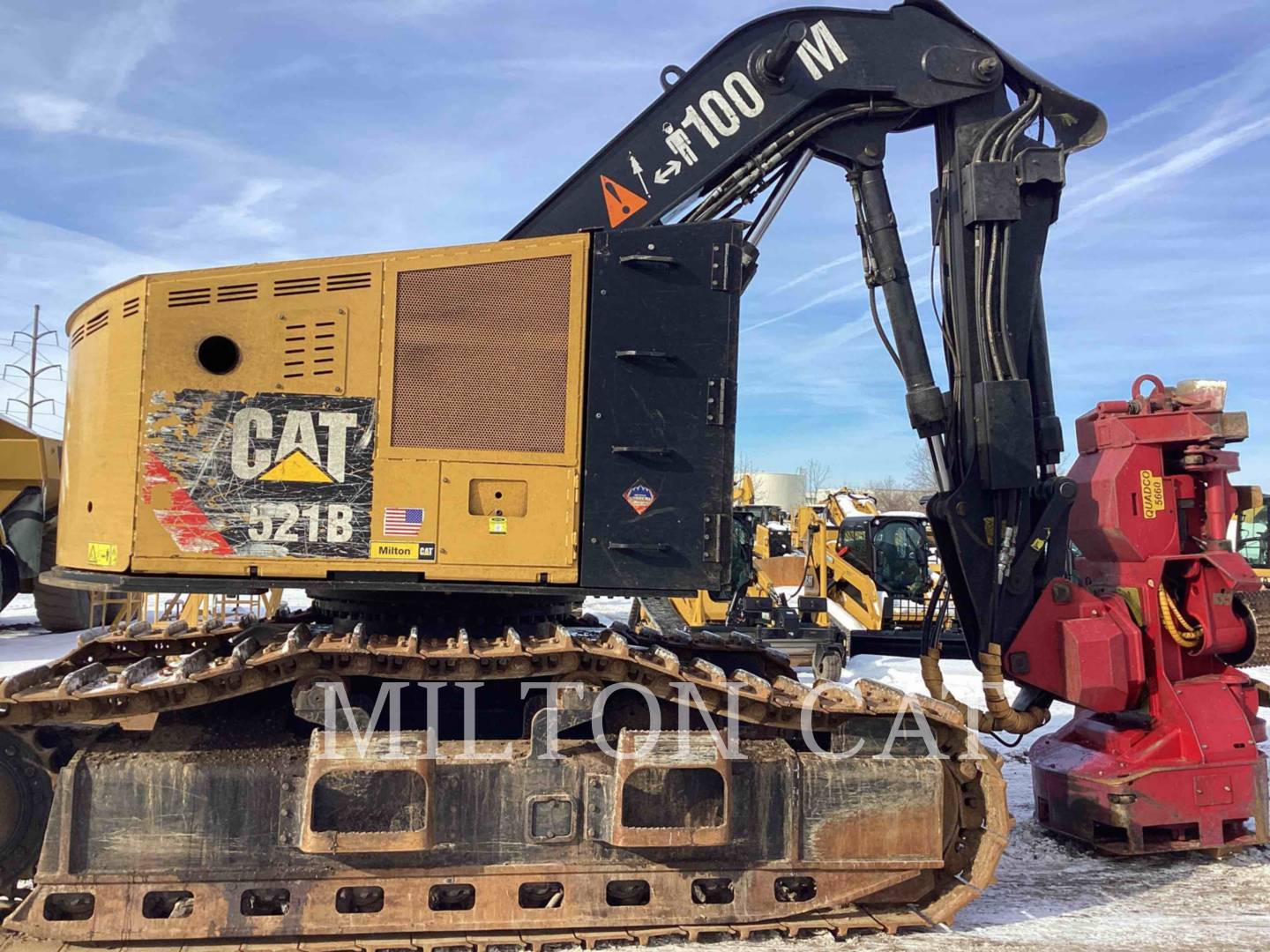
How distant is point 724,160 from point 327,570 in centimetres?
308

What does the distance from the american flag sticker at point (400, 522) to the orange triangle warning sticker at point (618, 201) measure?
202 cm

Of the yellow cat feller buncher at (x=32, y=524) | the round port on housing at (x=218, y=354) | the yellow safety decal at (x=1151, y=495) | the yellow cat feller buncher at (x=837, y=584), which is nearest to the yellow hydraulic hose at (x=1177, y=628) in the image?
the yellow safety decal at (x=1151, y=495)

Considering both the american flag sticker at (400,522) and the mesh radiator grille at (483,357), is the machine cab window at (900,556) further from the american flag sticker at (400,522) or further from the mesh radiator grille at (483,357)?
the american flag sticker at (400,522)

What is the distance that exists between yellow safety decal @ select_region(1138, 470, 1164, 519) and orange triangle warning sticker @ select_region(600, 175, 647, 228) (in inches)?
142

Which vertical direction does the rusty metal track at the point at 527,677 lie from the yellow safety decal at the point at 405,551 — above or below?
below

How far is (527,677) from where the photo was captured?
14.9ft

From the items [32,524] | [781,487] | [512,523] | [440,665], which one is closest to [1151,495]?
[512,523]

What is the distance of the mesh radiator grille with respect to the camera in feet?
14.9

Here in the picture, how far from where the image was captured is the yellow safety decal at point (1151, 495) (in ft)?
20.2

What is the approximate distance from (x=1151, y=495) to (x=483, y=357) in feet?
14.2

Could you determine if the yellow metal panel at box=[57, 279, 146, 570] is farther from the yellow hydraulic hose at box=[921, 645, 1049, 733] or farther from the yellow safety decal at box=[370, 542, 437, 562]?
the yellow hydraulic hose at box=[921, 645, 1049, 733]

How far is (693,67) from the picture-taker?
5484 millimetres

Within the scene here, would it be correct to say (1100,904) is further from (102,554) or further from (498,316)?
(102,554)

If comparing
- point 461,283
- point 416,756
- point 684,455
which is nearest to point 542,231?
point 461,283
